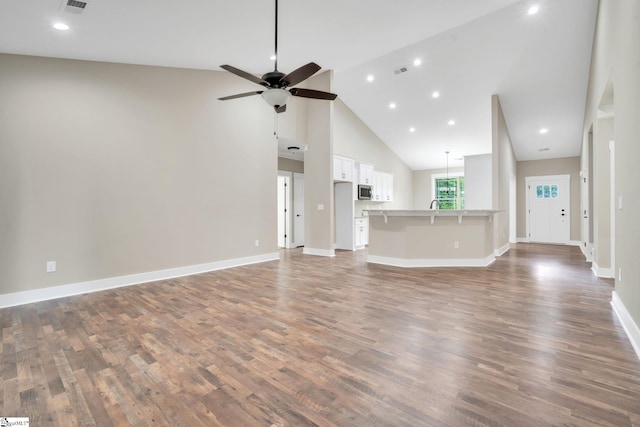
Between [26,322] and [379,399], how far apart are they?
3.40m

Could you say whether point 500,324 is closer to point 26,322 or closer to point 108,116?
point 26,322

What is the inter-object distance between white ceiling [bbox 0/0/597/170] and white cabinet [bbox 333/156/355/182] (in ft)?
4.78

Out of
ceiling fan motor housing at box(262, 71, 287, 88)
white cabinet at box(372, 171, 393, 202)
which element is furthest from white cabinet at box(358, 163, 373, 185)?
ceiling fan motor housing at box(262, 71, 287, 88)

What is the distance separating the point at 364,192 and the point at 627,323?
601 centimetres

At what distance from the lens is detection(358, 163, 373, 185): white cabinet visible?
27.0 ft

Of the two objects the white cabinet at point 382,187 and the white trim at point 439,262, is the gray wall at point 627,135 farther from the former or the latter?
the white cabinet at point 382,187

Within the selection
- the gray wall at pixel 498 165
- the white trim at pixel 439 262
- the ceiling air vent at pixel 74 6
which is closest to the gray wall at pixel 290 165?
the white trim at pixel 439 262

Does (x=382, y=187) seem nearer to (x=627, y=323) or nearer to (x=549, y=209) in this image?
(x=549, y=209)

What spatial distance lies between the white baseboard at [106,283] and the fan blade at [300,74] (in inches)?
135

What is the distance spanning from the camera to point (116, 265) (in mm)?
4145

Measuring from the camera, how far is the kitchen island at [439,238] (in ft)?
17.5

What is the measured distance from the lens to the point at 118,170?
4.14 metres

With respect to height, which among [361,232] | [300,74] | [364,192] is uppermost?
[300,74]

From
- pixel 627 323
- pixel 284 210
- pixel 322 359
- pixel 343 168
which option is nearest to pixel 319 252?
pixel 284 210
